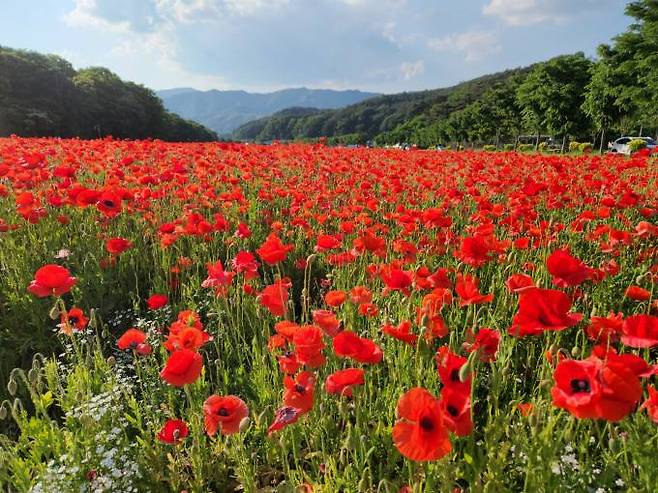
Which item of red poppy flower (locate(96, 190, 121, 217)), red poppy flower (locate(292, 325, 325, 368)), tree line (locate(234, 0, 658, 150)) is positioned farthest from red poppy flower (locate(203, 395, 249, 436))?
tree line (locate(234, 0, 658, 150))

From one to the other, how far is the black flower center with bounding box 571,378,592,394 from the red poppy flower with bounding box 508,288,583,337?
0.22 metres

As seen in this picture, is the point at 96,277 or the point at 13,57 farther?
the point at 13,57

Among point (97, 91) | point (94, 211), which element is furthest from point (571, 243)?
point (97, 91)

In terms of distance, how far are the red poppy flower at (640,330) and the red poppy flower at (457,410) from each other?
0.59m

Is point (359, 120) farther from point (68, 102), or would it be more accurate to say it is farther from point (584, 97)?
point (584, 97)

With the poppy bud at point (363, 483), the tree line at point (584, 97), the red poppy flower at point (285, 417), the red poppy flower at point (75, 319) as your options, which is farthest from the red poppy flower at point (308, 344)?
the tree line at point (584, 97)

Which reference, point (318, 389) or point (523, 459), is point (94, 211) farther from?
point (523, 459)

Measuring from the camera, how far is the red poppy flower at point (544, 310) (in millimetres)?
1370

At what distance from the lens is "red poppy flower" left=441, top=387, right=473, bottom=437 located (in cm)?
117

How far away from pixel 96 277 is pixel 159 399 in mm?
1596

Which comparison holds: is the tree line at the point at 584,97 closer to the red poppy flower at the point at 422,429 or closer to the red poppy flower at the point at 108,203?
the red poppy flower at the point at 108,203

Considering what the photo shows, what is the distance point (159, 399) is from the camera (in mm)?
2520

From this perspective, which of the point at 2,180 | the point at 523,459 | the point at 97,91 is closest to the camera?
the point at 523,459


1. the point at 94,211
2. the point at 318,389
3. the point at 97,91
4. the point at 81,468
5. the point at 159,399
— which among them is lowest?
the point at 159,399
